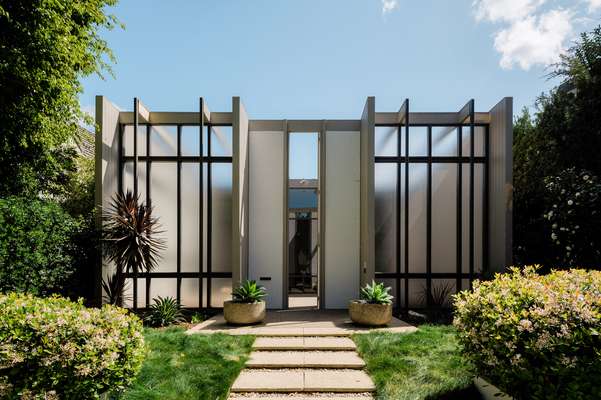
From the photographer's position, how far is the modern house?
8.94 meters

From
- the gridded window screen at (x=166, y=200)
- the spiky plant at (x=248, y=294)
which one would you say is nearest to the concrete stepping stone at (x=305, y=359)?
the spiky plant at (x=248, y=294)

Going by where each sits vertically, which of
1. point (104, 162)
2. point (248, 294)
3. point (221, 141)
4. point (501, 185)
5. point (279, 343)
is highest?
point (221, 141)

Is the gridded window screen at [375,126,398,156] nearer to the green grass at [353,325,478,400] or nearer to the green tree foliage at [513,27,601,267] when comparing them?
the green tree foliage at [513,27,601,267]

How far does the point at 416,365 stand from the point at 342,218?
4835 millimetres

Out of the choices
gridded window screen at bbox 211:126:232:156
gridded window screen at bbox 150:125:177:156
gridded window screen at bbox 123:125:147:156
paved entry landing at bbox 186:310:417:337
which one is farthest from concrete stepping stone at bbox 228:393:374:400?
gridded window screen at bbox 123:125:147:156

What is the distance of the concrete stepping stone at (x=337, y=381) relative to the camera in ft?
14.6

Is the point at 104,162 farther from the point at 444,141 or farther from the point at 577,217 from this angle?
the point at 577,217

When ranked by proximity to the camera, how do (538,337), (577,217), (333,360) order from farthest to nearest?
(577,217), (333,360), (538,337)

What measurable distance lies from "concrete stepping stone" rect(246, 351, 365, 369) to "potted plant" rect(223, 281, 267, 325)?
1633mm

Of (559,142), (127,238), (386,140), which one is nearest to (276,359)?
(127,238)

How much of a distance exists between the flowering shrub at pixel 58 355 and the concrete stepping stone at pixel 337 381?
6.92 ft

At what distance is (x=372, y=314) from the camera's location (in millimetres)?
6934

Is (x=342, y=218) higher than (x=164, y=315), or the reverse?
(x=342, y=218)

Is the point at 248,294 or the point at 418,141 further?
the point at 418,141
